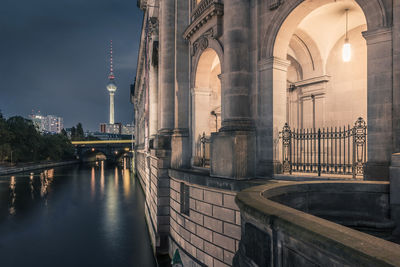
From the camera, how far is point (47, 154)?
284ft

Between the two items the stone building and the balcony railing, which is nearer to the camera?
the stone building

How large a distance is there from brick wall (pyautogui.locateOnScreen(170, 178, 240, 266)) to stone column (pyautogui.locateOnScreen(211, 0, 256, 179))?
1045mm

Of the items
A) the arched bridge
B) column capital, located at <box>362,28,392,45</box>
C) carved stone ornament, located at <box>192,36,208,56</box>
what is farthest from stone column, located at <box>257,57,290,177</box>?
the arched bridge

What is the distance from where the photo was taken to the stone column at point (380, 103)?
738 cm

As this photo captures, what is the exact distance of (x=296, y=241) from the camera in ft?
11.2

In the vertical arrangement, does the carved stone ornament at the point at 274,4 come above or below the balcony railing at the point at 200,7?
below

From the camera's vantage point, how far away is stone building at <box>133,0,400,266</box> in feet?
25.0

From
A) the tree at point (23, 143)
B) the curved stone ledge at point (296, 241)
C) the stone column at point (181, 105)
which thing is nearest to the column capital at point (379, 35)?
the curved stone ledge at point (296, 241)

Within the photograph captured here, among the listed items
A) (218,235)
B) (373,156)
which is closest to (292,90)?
(373,156)

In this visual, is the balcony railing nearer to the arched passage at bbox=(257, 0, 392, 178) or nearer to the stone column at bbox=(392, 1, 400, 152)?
the arched passage at bbox=(257, 0, 392, 178)

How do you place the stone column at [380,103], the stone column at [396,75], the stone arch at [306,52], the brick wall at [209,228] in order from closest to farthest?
1. the stone column at [396,75]
2. the stone column at [380,103]
3. the brick wall at [209,228]
4. the stone arch at [306,52]

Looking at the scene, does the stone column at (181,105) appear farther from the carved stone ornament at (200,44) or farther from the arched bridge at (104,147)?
the arched bridge at (104,147)

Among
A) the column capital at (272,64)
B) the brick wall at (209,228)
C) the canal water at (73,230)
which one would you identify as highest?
the column capital at (272,64)

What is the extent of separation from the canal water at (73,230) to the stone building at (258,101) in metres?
5.16
